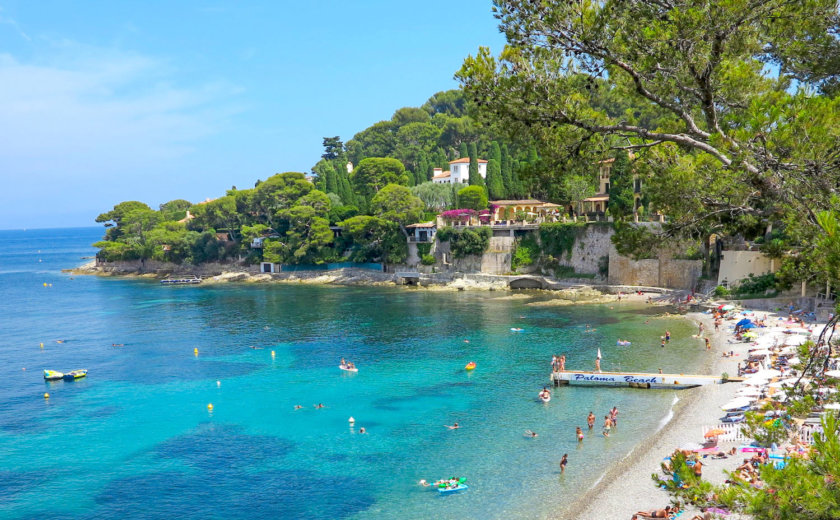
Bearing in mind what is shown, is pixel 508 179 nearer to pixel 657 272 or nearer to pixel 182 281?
pixel 657 272

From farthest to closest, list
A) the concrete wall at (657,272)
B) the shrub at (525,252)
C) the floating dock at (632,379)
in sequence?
the shrub at (525,252) < the concrete wall at (657,272) < the floating dock at (632,379)

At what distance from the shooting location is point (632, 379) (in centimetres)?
2784

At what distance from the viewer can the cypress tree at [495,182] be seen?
7444cm

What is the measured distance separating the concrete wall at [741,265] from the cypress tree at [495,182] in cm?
3291

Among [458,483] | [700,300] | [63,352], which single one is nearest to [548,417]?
[458,483]

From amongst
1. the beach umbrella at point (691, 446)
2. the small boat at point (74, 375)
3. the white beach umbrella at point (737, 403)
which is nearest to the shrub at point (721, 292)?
the white beach umbrella at point (737, 403)

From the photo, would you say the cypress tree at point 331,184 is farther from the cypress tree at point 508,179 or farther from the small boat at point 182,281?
the cypress tree at point 508,179

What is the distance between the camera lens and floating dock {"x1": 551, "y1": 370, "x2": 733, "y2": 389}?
27.0m

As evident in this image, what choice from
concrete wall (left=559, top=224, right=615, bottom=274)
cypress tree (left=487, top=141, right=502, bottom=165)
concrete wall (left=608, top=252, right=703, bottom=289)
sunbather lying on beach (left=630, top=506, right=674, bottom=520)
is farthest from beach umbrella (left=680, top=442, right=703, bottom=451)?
cypress tree (left=487, top=141, right=502, bottom=165)

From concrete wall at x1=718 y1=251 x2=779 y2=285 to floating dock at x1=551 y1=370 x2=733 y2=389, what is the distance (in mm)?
Result: 17635

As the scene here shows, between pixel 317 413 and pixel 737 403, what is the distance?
1627cm

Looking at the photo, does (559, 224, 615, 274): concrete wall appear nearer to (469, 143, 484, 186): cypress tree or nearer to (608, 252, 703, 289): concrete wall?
(608, 252, 703, 289): concrete wall

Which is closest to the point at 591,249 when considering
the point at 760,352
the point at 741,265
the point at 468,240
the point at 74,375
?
the point at 468,240

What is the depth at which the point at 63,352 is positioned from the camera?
40.3m
